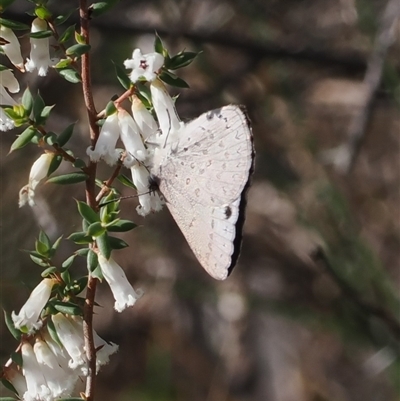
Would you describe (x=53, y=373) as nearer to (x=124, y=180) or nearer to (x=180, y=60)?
(x=124, y=180)

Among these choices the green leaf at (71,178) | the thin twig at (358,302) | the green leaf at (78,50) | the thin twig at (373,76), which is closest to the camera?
the green leaf at (78,50)

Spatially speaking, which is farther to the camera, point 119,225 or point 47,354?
point 47,354

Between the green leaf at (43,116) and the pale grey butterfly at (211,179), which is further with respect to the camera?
the pale grey butterfly at (211,179)

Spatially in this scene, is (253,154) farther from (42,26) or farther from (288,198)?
(288,198)

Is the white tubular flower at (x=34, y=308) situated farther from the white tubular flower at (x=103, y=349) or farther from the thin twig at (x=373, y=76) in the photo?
the thin twig at (x=373, y=76)

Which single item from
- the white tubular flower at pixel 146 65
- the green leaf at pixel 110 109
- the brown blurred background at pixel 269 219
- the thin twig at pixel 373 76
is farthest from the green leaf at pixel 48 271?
the thin twig at pixel 373 76

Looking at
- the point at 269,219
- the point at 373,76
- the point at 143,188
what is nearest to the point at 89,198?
the point at 143,188
